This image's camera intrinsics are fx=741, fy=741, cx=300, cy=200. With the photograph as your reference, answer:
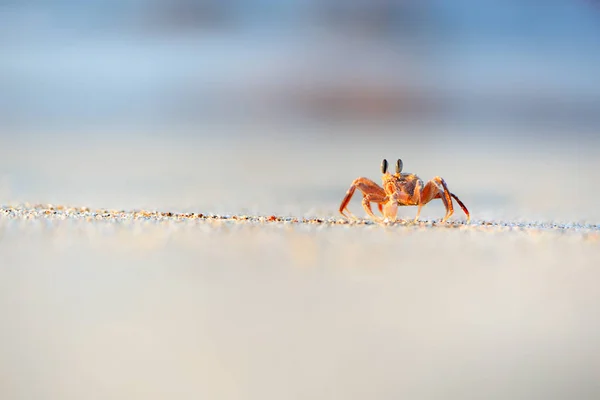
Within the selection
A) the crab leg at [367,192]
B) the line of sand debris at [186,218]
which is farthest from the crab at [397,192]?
the line of sand debris at [186,218]

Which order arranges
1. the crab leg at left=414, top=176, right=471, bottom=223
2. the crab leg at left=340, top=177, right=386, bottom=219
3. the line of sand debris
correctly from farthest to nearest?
the crab leg at left=340, top=177, right=386, bottom=219, the crab leg at left=414, top=176, right=471, bottom=223, the line of sand debris

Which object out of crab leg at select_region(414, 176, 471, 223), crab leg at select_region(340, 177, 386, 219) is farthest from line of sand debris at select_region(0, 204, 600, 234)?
crab leg at select_region(340, 177, 386, 219)

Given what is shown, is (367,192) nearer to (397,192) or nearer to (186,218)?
(397,192)

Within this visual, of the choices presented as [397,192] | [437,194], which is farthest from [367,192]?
[437,194]

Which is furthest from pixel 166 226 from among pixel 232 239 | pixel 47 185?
pixel 47 185

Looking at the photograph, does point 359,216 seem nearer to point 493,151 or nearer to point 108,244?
point 108,244

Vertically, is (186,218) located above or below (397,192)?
below

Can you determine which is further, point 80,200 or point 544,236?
point 80,200

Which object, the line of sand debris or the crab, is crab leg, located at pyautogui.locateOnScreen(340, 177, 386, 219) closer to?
the crab
